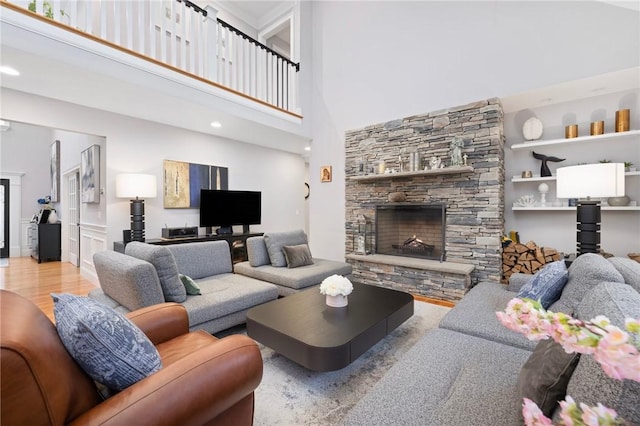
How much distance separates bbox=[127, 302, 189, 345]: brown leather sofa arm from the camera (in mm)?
1538

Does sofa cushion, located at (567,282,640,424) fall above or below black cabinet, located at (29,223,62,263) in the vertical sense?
above

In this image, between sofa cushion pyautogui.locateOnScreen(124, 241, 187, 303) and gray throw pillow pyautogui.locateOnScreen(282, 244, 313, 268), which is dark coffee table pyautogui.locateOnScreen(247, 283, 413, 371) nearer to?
sofa cushion pyautogui.locateOnScreen(124, 241, 187, 303)

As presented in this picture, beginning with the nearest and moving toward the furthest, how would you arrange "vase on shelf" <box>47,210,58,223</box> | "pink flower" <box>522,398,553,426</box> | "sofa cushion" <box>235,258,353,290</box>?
"pink flower" <box>522,398,553,426</box> < "sofa cushion" <box>235,258,353,290</box> < "vase on shelf" <box>47,210,58,223</box>

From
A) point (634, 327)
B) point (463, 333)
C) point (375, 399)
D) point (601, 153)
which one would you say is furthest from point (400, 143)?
point (634, 327)

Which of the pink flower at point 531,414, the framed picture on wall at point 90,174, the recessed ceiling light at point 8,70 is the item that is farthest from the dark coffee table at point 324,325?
the framed picture on wall at point 90,174

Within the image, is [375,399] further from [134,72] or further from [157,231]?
[157,231]

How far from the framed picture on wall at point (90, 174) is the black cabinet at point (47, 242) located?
6.68 feet

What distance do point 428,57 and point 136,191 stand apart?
14.8 ft

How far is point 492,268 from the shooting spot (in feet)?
11.4

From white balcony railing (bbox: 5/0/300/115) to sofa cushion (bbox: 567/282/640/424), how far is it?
13.3ft

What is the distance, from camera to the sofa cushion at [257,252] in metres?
3.63

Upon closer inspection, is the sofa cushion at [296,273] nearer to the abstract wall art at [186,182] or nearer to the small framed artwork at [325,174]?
the small framed artwork at [325,174]

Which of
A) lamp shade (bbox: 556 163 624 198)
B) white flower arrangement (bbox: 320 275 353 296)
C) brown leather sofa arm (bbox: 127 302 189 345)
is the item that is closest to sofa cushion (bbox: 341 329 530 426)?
white flower arrangement (bbox: 320 275 353 296)

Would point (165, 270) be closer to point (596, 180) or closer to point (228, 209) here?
point (228, 209)
